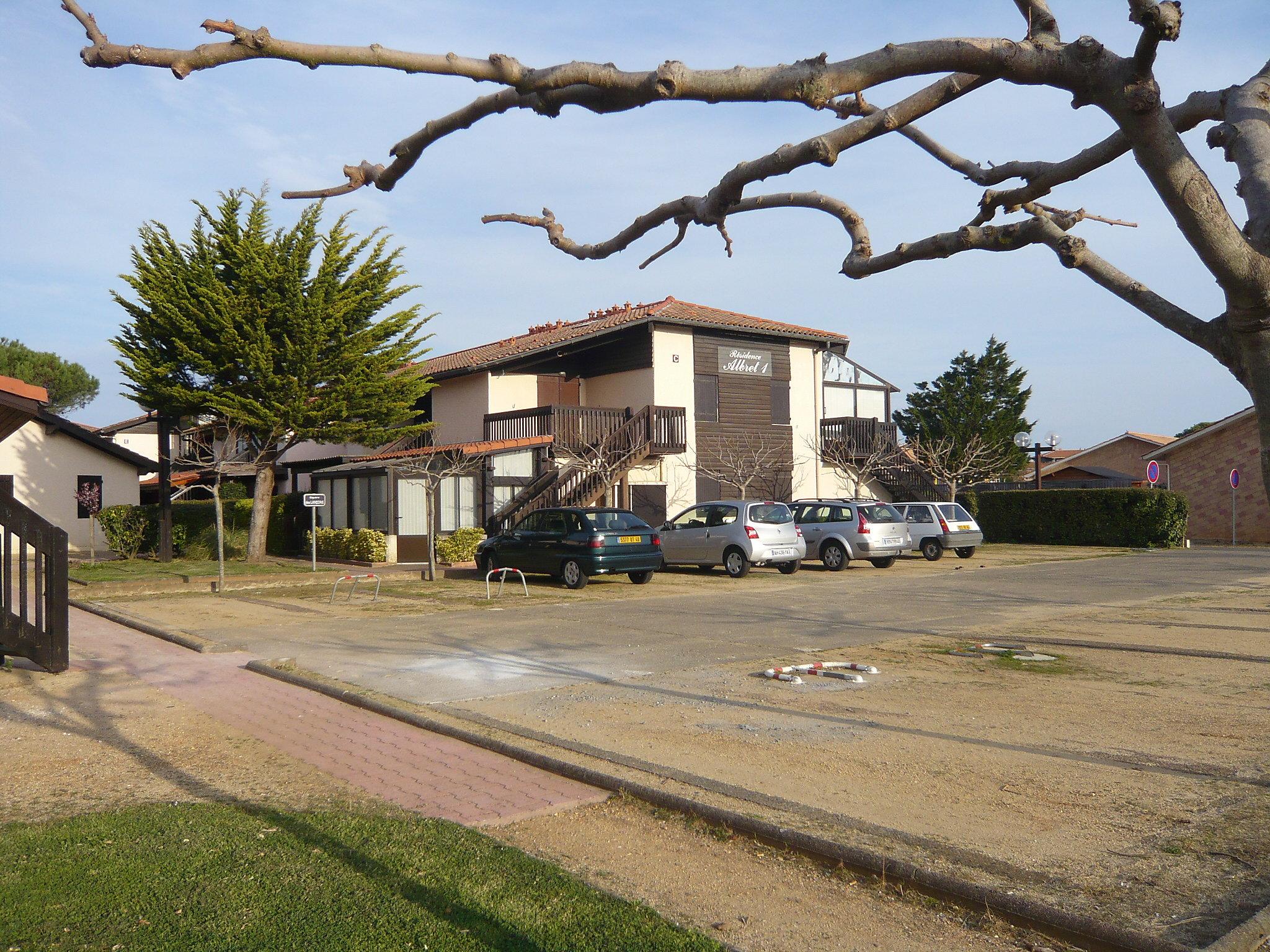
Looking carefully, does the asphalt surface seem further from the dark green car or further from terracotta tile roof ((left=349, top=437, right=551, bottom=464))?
terracotta tile roof ((left=349, top=437, right=551, bottom=464))

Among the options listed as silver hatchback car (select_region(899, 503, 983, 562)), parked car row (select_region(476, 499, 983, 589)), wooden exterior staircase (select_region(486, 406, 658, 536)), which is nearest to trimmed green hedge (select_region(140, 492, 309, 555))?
wooden exterior staircase (select_region(486, 406, 658, 536))

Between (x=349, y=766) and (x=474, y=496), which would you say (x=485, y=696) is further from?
(x=474, y=496)

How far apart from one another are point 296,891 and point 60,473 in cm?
3173

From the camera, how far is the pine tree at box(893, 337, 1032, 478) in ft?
168

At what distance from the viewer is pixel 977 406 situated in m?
52.5

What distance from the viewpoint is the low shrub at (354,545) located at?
2753cm

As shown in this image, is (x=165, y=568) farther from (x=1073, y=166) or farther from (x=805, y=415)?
(x=1073, y=166)

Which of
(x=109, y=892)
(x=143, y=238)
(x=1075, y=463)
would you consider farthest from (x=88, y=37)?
(x=1075, y=463)

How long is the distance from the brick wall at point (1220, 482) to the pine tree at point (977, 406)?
9.39m

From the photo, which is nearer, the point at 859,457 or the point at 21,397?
the point at 21,397

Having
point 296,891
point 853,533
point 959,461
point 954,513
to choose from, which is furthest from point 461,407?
point 296,891

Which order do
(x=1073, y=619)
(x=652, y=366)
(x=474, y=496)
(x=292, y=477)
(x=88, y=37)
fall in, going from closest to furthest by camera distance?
(x=88, y=37) → (x=1073, y=619) → (x=474, y=496) → (x=652, y=366) → (x=292, y=477)

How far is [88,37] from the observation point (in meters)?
2.19

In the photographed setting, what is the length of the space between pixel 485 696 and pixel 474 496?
19187mm
